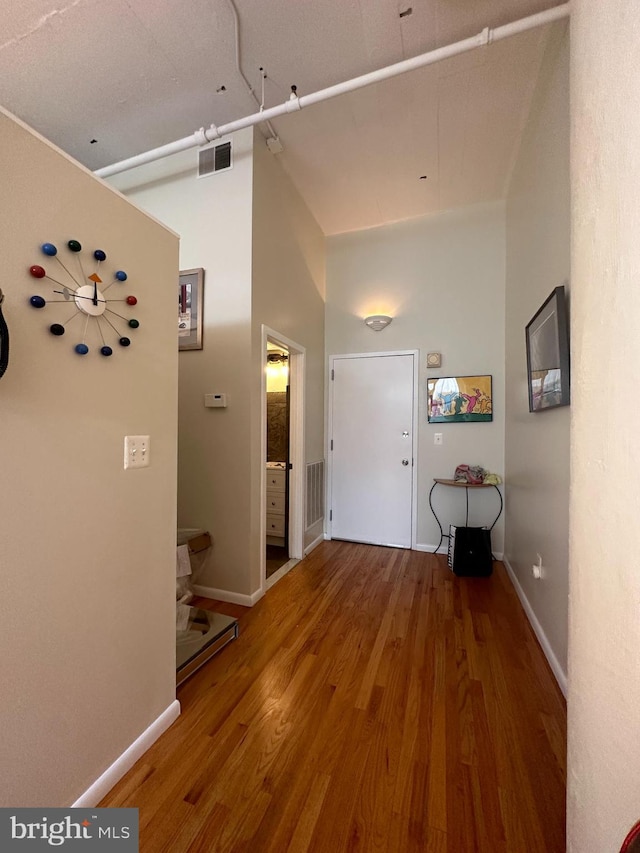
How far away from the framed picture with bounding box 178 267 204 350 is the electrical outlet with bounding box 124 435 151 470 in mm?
1387

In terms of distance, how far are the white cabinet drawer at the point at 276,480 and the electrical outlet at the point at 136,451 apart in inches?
90.1

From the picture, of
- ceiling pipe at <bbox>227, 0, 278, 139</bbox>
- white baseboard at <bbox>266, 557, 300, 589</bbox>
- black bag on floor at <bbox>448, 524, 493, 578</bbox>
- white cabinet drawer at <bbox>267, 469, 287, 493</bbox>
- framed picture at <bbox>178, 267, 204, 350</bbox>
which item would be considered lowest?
white baseboard at <bbox>266, 557, 300, 589</bbox>

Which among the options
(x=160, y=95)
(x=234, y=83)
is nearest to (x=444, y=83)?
(x=234, y=83)

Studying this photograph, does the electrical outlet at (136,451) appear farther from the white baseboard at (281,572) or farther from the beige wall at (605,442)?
the white baseboard at (281,572)

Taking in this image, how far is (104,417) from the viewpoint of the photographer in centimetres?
109

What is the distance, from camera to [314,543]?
3.44 m

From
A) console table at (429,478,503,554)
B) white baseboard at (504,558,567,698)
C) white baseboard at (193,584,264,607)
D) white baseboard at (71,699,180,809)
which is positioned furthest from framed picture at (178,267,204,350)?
white baseboard at (504,558,567,698)

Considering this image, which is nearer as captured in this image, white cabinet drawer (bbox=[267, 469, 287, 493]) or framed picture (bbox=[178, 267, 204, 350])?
framed picture (bbox=[178, 267, 204, 350])

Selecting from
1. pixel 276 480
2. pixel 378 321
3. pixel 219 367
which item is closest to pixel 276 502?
pixel 276 480

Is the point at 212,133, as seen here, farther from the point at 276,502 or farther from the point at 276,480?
the point at 276,502

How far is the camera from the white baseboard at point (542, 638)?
5.10 ft

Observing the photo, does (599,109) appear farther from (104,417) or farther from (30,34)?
(30,34)

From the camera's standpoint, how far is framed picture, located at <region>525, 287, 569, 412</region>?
1554 millimetres

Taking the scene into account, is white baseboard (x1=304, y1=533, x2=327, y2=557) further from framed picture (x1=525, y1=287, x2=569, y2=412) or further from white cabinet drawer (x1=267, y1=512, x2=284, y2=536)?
framed picture (x1=525, y1=287, x2=569, y2=412)
